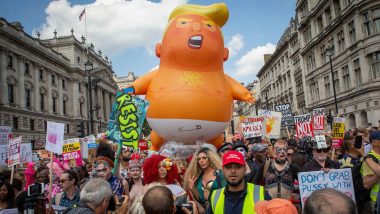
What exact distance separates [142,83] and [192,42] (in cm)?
Answer: 208

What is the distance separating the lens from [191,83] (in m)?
9.26

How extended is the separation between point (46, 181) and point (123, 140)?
1.62 m

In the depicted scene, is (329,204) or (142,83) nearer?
(329,204)

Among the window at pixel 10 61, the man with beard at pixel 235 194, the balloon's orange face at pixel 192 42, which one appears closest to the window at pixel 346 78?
the balloon's orange face at pixel 192 42

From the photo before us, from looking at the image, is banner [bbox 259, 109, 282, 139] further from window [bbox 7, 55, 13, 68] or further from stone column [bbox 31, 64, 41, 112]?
stone column [bbox 31, 64, 41, 112]

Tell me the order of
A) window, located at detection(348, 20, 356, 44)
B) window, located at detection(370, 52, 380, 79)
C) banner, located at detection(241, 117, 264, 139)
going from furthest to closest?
window, located at detection(348, 20, 356, 44), window, located at detection(370, 52, 380, 79), banner, located at detection(241, 117, 264, 139)

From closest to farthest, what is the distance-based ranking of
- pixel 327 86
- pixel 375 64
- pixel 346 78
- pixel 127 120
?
1. pixel 127 120
2. pixel 375 64
3. pixel 346 78
4. pixel 327 86

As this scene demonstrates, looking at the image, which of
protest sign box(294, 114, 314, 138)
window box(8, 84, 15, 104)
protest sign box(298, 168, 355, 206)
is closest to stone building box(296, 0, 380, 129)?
protest sign box(294, 114, 314, 138)

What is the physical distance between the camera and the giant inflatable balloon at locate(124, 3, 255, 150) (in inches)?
359

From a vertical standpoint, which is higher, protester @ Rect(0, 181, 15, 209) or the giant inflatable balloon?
the giant inflatable balloon

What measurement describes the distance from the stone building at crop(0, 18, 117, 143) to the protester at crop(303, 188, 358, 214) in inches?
1089

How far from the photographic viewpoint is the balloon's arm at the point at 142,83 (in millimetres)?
10273

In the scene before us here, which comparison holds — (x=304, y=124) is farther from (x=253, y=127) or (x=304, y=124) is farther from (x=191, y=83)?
(x=191, y=83)

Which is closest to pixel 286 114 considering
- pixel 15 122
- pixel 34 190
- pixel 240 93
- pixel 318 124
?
pixel 318 124
